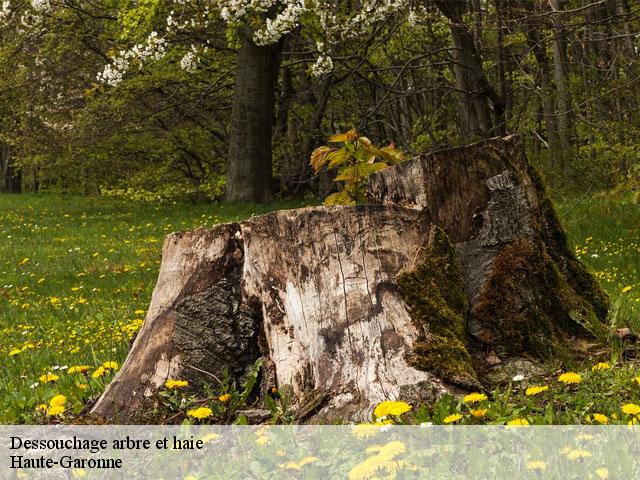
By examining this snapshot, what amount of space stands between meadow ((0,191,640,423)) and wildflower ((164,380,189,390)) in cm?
45

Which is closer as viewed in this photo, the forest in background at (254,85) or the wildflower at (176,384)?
the wildflower at (176,384)

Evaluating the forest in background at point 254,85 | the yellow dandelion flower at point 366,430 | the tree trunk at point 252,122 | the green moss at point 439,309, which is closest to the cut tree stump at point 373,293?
the green moss at point 439,309

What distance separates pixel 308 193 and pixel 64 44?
738cm

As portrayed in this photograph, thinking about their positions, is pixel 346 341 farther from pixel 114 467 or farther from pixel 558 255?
pixel 558 255

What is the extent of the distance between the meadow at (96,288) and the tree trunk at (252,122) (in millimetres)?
870

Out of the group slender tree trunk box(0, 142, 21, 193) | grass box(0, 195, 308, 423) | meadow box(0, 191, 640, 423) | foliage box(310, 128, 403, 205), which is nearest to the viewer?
meadow box(0, 191, 640, 423)

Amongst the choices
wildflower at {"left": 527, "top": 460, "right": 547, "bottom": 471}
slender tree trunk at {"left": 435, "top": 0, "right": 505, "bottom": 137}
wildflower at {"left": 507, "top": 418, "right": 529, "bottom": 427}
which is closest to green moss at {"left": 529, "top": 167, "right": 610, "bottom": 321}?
wildflower at {"left": 507, "top": 418, "right": 529, "bottom": 427}

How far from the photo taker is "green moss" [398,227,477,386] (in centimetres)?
370

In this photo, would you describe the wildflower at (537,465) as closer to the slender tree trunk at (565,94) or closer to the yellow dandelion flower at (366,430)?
the yellow dandelion flower at (366,430)

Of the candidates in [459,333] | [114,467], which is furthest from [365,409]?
[114,467]

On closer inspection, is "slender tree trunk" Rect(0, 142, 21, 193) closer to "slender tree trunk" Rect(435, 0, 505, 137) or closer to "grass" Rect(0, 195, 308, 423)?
"grass" Rect(0, 195, 308, 423)

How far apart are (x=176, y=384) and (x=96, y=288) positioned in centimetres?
643

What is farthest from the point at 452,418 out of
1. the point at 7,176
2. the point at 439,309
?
the point at 7,176

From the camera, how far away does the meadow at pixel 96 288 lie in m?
4.52
